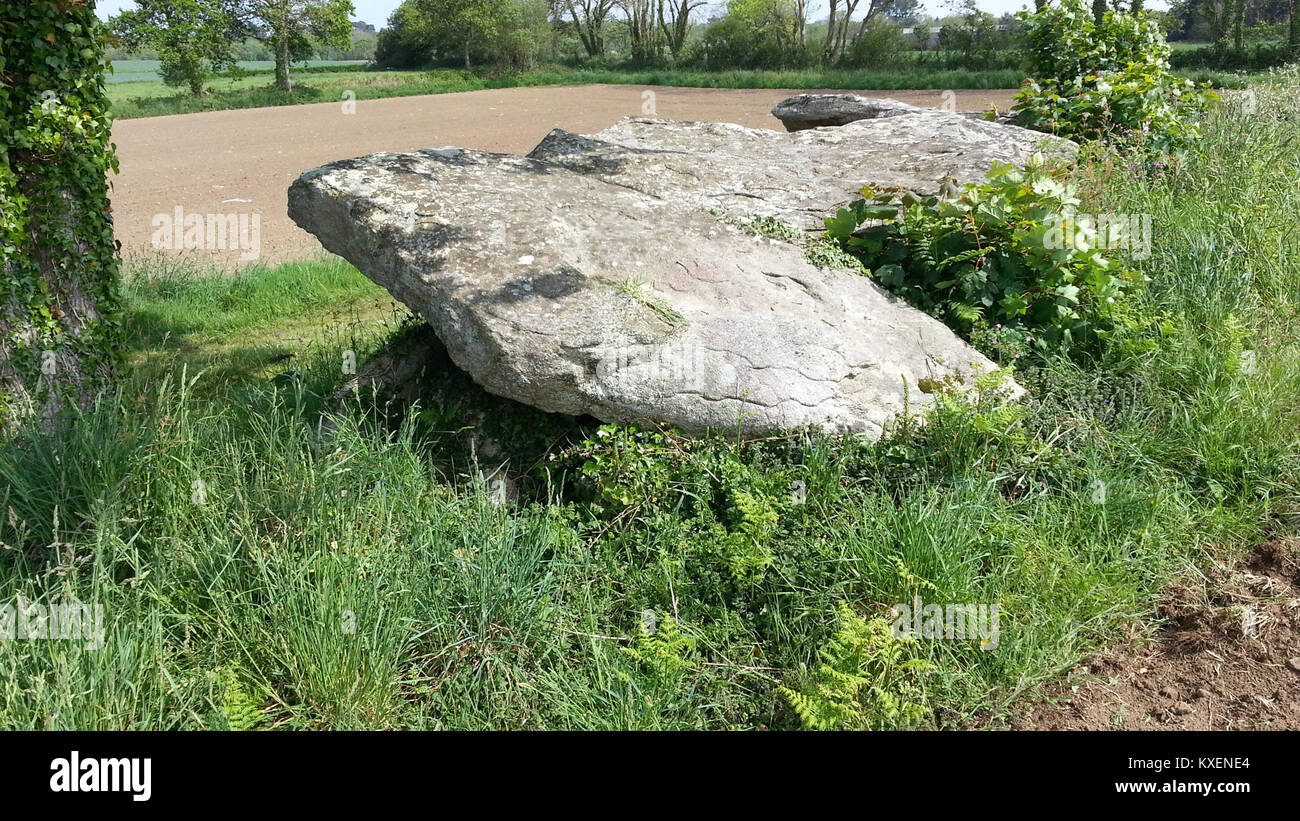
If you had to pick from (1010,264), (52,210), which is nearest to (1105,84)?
(1010,264)

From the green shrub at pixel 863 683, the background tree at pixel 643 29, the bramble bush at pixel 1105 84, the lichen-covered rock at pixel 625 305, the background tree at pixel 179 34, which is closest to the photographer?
the green shrub at pixel 863 683

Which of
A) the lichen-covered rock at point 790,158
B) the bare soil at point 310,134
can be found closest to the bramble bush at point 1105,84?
the lichen-covered rock at point 790,158

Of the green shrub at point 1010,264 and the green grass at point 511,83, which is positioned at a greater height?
the green grass at point 511,83

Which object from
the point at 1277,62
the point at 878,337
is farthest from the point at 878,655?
the point at 1277,62

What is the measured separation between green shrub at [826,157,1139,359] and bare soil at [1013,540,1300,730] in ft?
Answer: 5.36

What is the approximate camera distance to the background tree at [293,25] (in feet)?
124

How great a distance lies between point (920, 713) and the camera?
281 centimetres

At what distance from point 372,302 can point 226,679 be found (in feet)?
18.2

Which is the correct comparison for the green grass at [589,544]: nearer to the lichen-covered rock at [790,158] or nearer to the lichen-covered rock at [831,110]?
the lichen-covered rock at [790,158]

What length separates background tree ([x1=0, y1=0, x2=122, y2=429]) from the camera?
168 inches

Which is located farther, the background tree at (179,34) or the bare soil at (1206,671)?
the background tree at (179,34)

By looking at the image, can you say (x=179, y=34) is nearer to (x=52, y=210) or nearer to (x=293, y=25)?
(x=293, y=25)

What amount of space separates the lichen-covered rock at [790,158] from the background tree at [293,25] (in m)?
36.4

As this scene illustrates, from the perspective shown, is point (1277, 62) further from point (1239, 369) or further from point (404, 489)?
point (404, 489)
